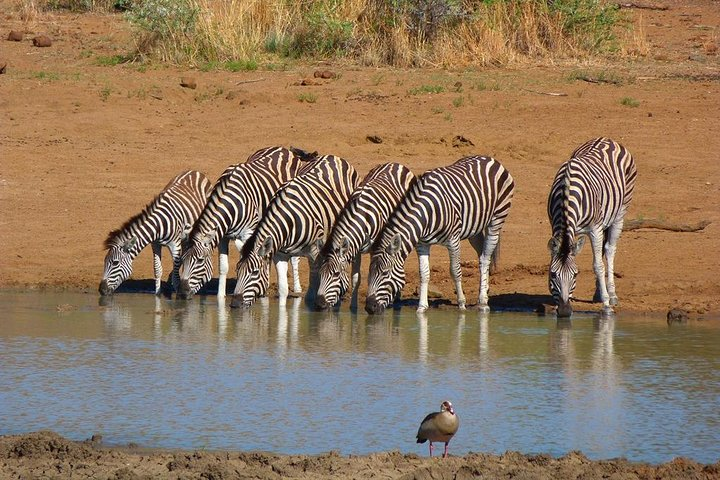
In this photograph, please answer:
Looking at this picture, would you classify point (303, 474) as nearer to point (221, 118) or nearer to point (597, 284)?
point (597, 284)

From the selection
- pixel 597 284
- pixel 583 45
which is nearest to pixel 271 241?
pixel 597 284

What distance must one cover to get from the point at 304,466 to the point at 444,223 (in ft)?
19.9

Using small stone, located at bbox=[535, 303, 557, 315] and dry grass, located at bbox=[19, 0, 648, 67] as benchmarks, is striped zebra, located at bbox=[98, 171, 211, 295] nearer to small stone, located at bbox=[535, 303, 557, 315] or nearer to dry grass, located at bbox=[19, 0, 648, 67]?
small stone, located at bbox=[535, 303, 557, 315]

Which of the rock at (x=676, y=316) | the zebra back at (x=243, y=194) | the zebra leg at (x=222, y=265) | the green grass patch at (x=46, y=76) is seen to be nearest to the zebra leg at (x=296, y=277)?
the zebra back at (x=243, y=194)

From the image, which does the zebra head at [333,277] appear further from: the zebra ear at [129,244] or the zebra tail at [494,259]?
the zebra ear at [129,244]

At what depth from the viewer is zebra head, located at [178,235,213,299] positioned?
45.8ft

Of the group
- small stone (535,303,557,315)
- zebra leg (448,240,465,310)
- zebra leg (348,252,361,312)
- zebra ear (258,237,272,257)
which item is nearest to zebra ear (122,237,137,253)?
zebra ear (258,237,272,257)

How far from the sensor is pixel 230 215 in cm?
1421

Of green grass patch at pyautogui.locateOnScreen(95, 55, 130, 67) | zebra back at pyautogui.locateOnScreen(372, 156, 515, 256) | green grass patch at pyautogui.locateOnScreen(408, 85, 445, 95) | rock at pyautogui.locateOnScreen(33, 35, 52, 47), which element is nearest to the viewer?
zebra back at pyautogui.locateOnScreen(372, 156, 515, 256)

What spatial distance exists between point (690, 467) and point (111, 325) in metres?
6.58

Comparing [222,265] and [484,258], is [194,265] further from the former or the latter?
[484,258]

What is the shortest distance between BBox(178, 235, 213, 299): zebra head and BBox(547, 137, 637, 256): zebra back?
3706 millimetres

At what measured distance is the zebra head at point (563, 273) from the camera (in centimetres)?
1266

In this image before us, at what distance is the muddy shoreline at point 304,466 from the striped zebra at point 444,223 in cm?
537
